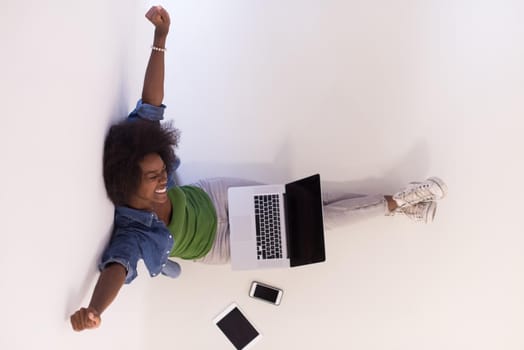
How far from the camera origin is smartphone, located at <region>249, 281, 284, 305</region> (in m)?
1.73

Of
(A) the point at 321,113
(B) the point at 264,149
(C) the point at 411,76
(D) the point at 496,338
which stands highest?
(C) the point at 411,76

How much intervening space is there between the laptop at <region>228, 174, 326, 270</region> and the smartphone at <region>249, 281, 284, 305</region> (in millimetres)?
223

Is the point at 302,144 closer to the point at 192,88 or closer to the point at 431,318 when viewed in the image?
the point at 192,88

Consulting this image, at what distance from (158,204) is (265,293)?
625 millimetres

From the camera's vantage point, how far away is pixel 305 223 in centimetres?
153

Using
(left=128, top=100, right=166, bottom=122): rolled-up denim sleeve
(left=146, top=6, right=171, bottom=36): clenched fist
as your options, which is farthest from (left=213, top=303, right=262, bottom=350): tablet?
(left=146, top=6, right=171, bottom=36): clenched fist

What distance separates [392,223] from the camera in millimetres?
1714

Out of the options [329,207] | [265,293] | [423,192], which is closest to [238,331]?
[265,293]

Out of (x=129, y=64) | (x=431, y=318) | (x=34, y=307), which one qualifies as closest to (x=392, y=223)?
(x=431, y=318)

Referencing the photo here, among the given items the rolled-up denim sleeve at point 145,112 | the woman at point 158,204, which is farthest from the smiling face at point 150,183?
the rolled-up denim sleeve at point 145,112

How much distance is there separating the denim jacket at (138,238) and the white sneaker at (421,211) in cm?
85

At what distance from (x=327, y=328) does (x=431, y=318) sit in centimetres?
38

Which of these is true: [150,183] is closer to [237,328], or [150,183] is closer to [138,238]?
[138,238]

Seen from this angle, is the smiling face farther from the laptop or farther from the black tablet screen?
the black tablet screen
